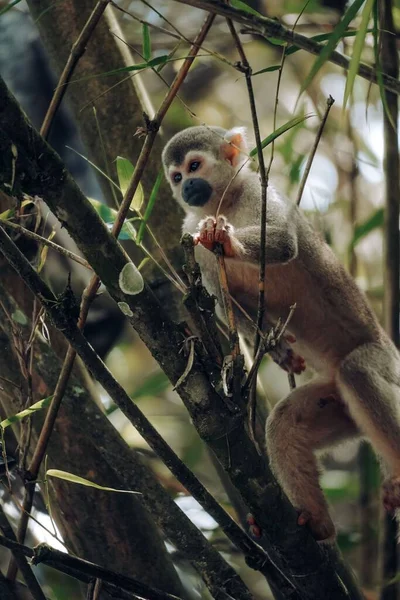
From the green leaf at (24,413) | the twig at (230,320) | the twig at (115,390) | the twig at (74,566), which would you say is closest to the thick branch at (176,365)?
the twig at (115,390)

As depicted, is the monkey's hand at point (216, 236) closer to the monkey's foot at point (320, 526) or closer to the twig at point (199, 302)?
the twig at point (199, 302)

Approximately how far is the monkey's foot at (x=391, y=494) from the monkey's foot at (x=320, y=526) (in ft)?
1.07

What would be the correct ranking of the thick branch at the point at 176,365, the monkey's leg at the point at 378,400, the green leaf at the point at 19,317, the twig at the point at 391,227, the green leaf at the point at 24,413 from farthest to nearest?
the twig at the point at 391,227
the monkey's leg at the point at 378,400
the green leaf at the point at 19,317
the green leaf at the point at 24,413
the thick branch at the point at 176,365

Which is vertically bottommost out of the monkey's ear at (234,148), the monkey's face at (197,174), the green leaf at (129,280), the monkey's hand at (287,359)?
the green leaf at (129,280)

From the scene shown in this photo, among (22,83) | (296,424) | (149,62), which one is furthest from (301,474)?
(22,83)

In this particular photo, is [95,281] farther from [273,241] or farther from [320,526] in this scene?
[320,526]

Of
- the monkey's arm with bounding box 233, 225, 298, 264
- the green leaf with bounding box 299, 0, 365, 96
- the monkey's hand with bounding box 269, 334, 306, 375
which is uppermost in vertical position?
the monkey's arm with bounding box 233, 225, 298, 264

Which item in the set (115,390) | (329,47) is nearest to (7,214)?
(115,390)

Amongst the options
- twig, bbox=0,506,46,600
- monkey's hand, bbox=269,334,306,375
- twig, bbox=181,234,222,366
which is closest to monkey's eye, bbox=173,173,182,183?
monkey's hand, bbox=269,334,306,375

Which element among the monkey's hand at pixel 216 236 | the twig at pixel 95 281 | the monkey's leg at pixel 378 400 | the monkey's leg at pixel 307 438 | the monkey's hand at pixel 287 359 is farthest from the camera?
the monkey's hand at pixel 287 359

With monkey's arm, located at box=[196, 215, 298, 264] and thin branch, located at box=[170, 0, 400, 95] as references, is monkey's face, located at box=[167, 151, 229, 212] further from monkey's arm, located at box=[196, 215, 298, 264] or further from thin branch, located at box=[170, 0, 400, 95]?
thin branch, located at box=[170, 0, 400, 95]

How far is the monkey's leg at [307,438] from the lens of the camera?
412 cm

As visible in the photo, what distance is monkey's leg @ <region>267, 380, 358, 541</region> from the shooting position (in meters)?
4.12

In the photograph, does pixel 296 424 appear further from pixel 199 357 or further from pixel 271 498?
pixel 199 357
